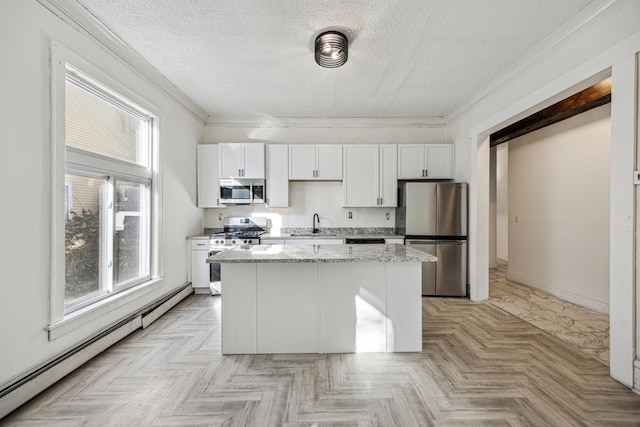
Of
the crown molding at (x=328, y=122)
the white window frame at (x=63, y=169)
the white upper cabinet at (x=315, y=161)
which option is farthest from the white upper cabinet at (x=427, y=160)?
the white window frame at (x=63, y=169)

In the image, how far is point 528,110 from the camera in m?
2.96

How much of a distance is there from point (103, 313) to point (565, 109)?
5.72 metres

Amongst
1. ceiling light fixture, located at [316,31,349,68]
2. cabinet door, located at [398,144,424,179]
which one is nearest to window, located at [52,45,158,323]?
ceiling light fixture, located at [316,31,349,68]

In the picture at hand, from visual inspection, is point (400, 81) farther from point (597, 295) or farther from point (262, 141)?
point (597, 295)

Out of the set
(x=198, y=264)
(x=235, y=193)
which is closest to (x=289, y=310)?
(x=198, y=264)

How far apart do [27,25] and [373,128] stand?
418 centimetres

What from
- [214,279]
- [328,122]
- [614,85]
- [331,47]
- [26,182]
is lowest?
[214,279]

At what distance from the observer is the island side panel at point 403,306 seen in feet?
8.11

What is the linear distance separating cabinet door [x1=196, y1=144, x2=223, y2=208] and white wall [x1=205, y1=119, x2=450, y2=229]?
388 mm

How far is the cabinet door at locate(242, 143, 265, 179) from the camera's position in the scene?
14.8 ft

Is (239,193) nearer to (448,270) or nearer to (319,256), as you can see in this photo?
(319,256)

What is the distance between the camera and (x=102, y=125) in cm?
265

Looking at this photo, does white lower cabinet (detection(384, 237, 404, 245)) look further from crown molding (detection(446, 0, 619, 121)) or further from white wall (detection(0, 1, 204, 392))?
white wall (detection(0, 1, 204, 392))

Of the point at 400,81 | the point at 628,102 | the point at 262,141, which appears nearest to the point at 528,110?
the point at 628,102
